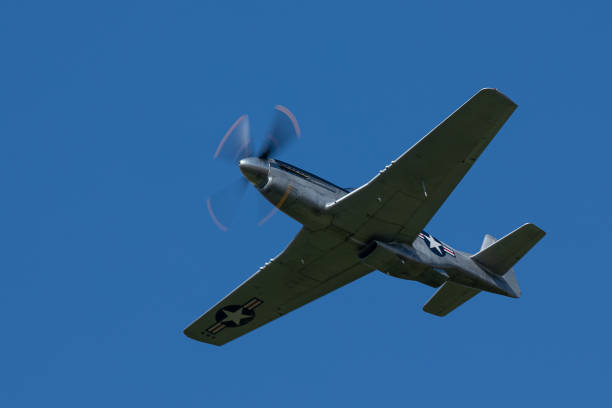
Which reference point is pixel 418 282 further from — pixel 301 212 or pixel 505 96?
pixel 505 96

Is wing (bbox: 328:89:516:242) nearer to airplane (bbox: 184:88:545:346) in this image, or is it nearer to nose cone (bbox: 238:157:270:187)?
airplane (bbox: 184:88:545:346)

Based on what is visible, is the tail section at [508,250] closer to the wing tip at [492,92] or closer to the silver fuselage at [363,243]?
the silver fuselage at [363,243]

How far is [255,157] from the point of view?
22.0 metres

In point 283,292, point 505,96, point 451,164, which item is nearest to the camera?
point 505,96

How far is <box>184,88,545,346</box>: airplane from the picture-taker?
21.5m

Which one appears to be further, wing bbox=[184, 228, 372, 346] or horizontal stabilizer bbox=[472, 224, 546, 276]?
horizontal stabilizer bbox=[472, 224, 546, 276]

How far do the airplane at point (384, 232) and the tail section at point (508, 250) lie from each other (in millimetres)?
29

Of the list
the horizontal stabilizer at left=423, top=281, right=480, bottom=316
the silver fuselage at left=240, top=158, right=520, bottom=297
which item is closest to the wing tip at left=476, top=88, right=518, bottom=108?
the silver fuselage at left=240, top=158, right=520, bottom=297

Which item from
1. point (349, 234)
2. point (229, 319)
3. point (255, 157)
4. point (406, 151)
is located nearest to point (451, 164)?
point (406, 151)

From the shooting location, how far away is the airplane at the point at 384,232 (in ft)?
70.6

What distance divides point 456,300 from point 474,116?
7464 millimetres

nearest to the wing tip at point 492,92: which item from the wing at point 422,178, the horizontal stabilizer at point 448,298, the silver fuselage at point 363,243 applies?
the wing at point 422,178

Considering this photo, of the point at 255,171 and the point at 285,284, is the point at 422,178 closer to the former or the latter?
the point at 255,171

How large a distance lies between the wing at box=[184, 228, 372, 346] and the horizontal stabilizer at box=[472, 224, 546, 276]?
3.46 meters
